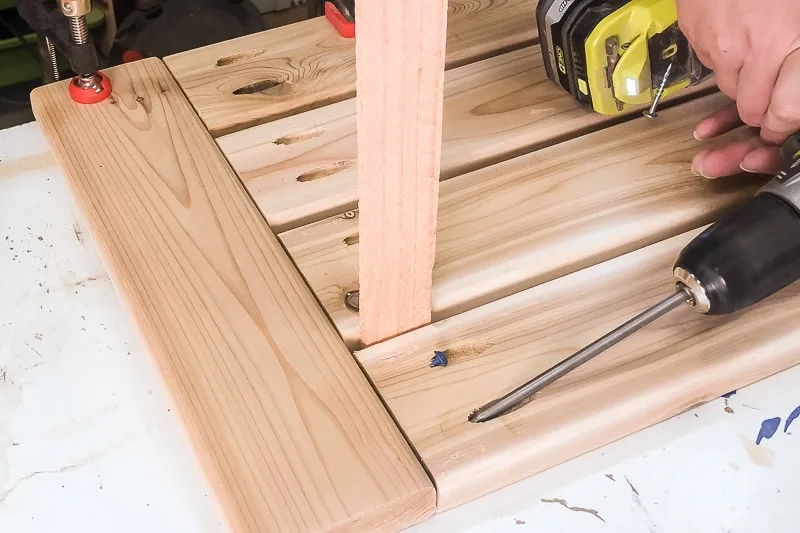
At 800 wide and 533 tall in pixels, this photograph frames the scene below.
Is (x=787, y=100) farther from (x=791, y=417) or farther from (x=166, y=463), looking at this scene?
(x=166, y=463)

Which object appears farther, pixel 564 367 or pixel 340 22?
pixel 340 22

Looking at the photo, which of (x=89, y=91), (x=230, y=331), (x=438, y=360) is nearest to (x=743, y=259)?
(x=438, y=360)

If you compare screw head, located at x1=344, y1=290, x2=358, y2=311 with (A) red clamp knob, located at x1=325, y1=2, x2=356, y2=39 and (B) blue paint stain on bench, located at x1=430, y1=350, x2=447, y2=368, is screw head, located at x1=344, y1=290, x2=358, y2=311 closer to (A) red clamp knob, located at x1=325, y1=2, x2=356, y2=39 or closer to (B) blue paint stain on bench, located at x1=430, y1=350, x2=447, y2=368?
(B) blue paint stain on bench, located at x1=430, y1=350, x2=447, y2=368

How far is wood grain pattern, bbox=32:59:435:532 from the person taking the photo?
517 mm

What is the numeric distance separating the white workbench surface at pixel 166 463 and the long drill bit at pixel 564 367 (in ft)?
0.18

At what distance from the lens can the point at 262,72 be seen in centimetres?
86

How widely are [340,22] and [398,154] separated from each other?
0.45 metres

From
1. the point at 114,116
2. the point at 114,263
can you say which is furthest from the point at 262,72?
the point at 114,263

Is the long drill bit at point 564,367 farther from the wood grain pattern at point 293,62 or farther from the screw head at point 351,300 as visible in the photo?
the wood grain pattern at point 293,62

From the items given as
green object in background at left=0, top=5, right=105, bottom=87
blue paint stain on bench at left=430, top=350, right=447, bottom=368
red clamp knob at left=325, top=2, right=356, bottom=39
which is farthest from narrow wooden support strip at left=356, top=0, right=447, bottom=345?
green object in background at left=0, top=5, right=105, bottom=87

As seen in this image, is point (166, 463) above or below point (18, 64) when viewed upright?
above

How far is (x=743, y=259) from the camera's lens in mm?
585

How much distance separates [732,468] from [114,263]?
1.59 ft

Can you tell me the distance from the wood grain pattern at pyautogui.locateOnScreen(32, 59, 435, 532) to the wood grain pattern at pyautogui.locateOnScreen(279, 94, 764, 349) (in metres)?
0.04
